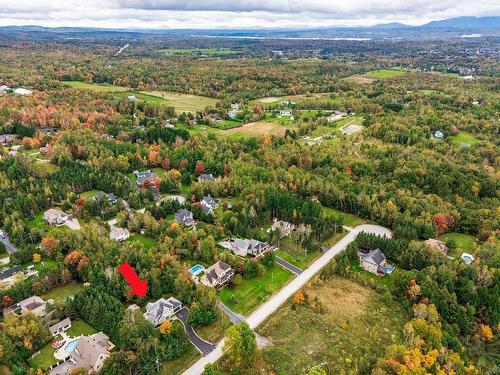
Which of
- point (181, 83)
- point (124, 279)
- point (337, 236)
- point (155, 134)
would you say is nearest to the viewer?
point (124, 279)

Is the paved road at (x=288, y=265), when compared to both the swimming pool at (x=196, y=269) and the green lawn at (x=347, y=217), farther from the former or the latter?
the green lawn at (x=347, y=217)

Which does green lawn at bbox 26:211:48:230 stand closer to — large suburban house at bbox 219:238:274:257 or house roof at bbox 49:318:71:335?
house roof at bbox 49:318:71:335

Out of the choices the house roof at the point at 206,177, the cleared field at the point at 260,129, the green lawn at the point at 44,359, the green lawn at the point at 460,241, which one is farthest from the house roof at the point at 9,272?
the cleared field at the point at 260,129

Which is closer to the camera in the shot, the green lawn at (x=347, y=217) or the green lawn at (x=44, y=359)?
the green lawn at (x=44, y=359)

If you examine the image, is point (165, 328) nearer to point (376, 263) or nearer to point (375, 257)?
point (376, 263)

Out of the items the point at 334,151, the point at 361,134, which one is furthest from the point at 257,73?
the point at 334,151

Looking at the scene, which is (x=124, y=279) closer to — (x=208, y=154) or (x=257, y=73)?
(x=208, y=154)
